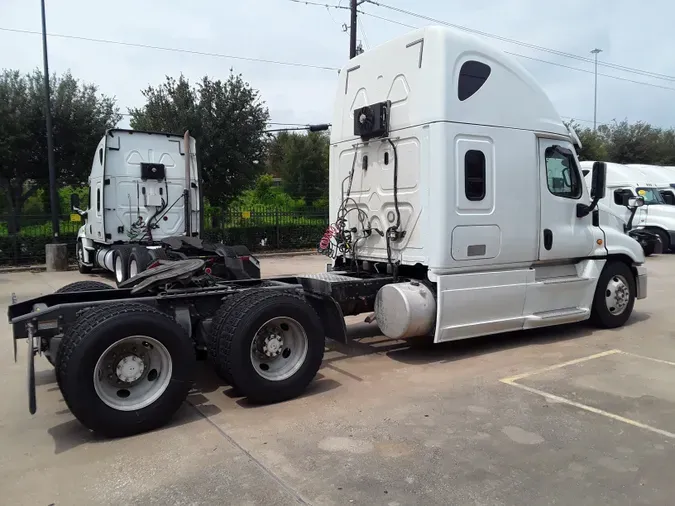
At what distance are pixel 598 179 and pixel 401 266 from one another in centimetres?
291

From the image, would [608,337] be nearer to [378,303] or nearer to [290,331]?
[378,303]

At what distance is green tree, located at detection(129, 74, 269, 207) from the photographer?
20.3 m

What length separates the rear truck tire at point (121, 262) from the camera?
11.2 meters

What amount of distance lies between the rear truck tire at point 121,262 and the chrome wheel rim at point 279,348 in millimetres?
6512

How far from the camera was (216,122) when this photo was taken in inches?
813

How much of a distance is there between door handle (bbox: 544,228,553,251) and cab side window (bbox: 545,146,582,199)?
53cm

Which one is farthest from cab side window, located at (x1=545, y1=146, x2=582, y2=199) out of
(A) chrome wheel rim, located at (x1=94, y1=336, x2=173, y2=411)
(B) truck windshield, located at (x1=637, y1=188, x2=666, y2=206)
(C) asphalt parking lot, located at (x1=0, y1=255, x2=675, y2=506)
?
(B) truck windshield, located at (x1=637, y1=188, x2=666, y2=206)

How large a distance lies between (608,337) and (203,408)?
18.7ft

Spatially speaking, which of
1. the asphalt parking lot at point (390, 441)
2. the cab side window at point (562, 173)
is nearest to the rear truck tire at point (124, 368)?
the asphalt parking lot at point (390, 441)

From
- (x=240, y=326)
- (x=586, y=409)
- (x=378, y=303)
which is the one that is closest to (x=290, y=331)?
(x=240, y=326)

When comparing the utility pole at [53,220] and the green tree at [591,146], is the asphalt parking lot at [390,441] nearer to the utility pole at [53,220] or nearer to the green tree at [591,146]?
the utility pole at [53,220]

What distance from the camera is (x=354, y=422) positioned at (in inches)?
191

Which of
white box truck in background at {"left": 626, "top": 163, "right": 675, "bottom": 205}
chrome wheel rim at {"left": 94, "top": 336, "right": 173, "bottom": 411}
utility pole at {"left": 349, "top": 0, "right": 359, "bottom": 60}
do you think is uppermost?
utility pole at {"left": 349, "top": 0, "right": 359, "bottom": 60}

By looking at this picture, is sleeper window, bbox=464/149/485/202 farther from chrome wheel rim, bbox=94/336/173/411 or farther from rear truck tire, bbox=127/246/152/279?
rear truck tire, bbox=127/246/152/279
